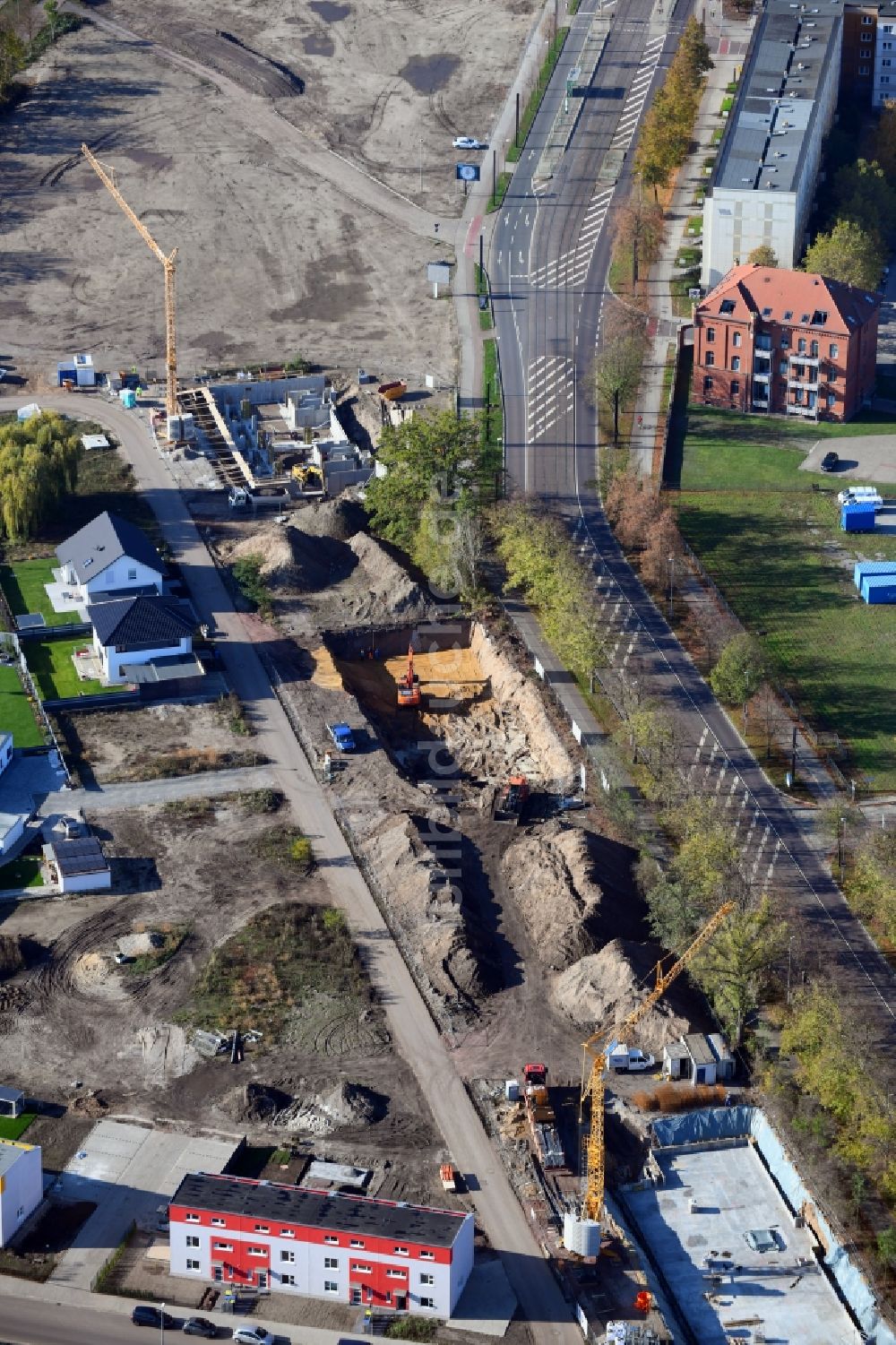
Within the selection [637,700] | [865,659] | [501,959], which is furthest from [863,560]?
[501,959]

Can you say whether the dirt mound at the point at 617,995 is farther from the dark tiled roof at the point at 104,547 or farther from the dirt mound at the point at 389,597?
the dark tiled roof at the point at 104,547

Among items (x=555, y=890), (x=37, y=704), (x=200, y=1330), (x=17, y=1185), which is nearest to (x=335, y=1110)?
(x=200, y=1330)

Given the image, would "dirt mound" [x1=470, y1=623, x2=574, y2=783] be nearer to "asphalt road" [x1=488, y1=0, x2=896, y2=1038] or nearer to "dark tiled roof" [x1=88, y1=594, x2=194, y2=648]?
"asphalt road" [x1=488, y1=0, x2=896, y2=1038]

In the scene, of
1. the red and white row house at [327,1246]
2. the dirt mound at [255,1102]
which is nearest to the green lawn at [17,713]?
the dirt mound at [255,1102]

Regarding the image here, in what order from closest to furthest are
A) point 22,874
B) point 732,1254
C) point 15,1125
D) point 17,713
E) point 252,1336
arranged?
point 252,1336 → point 732,1254 → point 15,1125 → point 22,874 → point 17,713

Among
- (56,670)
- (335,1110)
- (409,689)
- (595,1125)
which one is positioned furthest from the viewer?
(409,689)

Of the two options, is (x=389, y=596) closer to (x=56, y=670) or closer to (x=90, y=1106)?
(x=56, y=670)

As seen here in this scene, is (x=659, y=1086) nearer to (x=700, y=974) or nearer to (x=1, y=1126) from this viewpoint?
(x=700, y=974)
